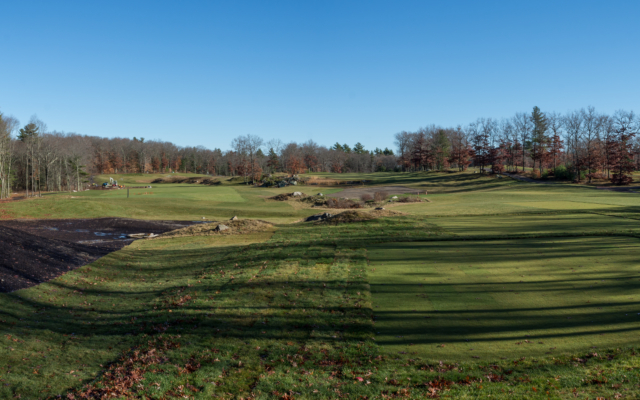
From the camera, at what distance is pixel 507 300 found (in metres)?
9.98

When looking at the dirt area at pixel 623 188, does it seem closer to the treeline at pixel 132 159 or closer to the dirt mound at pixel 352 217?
the dirt mound at pixel 352 217

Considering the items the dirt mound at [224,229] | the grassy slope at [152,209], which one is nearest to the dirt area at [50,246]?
the dirt mound at [224,229]

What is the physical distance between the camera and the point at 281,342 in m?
8.77

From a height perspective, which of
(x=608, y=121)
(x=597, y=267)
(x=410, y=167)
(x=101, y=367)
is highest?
(x=608, y=121)

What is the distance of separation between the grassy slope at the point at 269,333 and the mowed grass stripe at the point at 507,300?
0.12m

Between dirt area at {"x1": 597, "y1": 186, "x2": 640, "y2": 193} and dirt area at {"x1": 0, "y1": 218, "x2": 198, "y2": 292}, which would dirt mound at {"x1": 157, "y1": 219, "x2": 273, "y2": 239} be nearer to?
dirt area at {"x1": 0, "y1": 218, "x2": 198, "y2": 292}

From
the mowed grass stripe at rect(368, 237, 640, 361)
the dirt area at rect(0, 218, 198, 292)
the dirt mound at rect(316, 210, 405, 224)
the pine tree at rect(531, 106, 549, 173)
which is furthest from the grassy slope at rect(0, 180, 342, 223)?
the pine tree at rect(531, 106, 549, 173)

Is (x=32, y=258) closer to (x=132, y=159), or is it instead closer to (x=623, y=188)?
(x=623, y=188)

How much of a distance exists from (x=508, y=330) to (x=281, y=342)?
539 cm

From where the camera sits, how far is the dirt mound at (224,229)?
1058 inches

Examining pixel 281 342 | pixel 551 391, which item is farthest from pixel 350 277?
pixel 551 391

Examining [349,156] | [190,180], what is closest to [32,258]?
[190,180]

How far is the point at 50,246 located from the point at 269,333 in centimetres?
1478

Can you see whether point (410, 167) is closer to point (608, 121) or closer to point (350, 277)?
point (608, 121)
